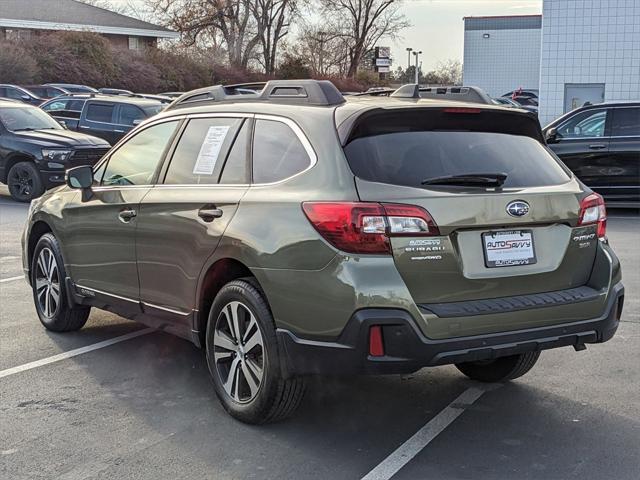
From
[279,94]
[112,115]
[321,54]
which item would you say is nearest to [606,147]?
[279,94]

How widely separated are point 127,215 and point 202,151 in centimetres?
73

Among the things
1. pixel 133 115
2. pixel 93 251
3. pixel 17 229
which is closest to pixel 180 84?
pixel 133 115

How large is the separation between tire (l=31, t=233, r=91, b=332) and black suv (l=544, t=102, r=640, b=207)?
9208mm

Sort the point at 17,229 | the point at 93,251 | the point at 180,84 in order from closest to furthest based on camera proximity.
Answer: the point at 93,251 → the point at 17,229 → the point at 180,84

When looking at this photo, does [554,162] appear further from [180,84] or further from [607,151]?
[180,84]

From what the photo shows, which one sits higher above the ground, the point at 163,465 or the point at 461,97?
the point at 461,97

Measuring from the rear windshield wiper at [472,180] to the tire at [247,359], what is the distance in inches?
41.0

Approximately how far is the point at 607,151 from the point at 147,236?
981 centimetres

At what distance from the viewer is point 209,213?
15.2ft

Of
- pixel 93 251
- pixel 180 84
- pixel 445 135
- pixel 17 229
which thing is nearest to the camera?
pixel 445 135

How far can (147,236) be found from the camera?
16.9ft

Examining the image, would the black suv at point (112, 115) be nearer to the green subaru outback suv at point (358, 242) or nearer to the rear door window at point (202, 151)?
the rear door window at point (202, 151)

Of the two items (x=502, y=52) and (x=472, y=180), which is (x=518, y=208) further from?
(x=502, y=52)

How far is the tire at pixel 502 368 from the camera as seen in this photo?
16.7 ft
